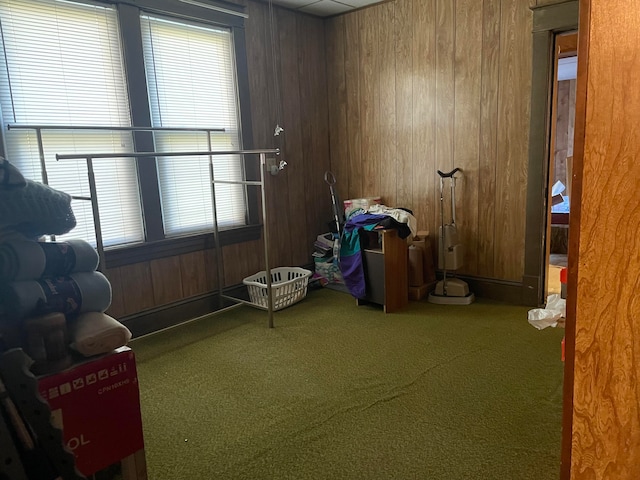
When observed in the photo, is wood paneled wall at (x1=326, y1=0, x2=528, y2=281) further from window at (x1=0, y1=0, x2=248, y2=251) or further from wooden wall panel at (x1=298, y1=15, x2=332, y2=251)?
window at (x1=0, y1=0, x2=248, y2=251)

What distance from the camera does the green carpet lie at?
195cm

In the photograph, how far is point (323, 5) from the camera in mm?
4160

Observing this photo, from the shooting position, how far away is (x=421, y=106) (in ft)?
13.3

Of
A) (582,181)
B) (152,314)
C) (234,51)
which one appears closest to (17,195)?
(582,181)

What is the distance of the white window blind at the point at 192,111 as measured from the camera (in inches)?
135

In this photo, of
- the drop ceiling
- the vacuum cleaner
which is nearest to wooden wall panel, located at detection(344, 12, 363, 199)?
the drop ceiling

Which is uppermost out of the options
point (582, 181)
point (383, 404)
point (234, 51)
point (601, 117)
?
point (234, 51)

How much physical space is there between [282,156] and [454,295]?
191 centimetres

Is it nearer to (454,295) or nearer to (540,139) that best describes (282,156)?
(454,295)

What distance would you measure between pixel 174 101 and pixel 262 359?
198cm

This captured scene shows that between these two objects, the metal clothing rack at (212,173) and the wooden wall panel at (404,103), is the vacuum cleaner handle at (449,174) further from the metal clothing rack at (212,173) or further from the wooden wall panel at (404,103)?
the metal clothing rack at (212,173)

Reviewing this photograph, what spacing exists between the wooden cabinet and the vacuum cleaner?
0.31 metres

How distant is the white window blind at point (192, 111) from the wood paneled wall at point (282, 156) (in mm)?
234

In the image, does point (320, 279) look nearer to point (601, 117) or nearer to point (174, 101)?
point (174, 101)
